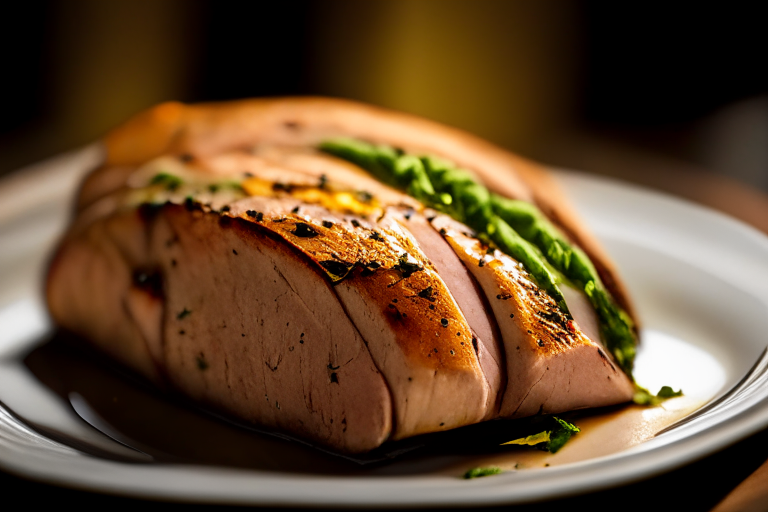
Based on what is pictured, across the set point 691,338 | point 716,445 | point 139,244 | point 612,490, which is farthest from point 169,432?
point 691,338

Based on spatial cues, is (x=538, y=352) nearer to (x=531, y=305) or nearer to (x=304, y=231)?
(x=531, y=305)

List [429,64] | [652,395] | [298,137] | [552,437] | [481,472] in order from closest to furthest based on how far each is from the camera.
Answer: [481,472], [552,437], [652,395], [298,137], [429,64]

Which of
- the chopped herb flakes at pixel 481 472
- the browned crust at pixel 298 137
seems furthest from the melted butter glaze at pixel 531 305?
the browned crust at pixel 298 137

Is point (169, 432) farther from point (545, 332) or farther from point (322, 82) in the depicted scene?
point (322, 82)

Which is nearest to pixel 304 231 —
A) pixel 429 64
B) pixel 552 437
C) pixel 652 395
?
pixel 552 437

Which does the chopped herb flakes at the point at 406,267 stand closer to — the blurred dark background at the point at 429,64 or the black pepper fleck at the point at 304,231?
the black pepper fleck at the point at 304,231

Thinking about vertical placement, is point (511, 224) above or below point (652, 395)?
above
